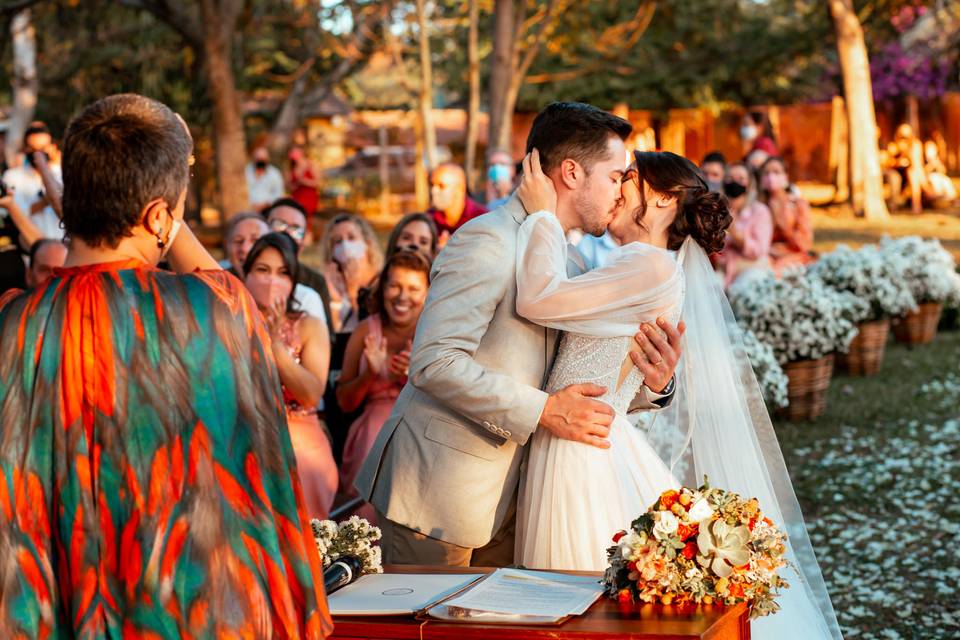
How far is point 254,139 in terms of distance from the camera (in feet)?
116

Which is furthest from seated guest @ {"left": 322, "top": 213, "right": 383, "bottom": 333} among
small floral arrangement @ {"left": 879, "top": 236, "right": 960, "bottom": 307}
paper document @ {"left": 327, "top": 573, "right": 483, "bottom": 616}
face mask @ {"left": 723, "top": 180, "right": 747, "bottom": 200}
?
small floral arrangement @ {"left": 879, "top": 236, "right": 960, "bottom": 307}

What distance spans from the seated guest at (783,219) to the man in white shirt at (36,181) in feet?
21.5

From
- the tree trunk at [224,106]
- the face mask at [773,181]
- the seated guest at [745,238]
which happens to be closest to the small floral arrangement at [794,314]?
the seated guest at [745,238]

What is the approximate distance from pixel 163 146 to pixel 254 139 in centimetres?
3328

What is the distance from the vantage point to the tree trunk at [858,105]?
80.6ft

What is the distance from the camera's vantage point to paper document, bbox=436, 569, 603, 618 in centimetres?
329

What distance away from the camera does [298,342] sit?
20.5ft

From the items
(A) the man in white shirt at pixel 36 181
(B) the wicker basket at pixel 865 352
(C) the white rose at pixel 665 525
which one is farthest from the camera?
(B) the wicker basket at pixel 865 352

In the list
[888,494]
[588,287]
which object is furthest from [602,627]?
[888,494]

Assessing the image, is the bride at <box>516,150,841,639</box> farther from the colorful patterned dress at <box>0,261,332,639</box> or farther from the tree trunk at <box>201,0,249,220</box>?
the tree trunk at <box>201,0,249,220</box>

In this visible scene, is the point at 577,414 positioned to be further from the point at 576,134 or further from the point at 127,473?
the point at 127,473

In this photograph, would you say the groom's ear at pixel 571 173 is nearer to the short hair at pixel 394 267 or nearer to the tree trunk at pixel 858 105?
the short hair at pixel 394 267

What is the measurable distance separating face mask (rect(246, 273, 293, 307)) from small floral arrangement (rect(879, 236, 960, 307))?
7998 millimetres

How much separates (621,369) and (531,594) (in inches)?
42.9
